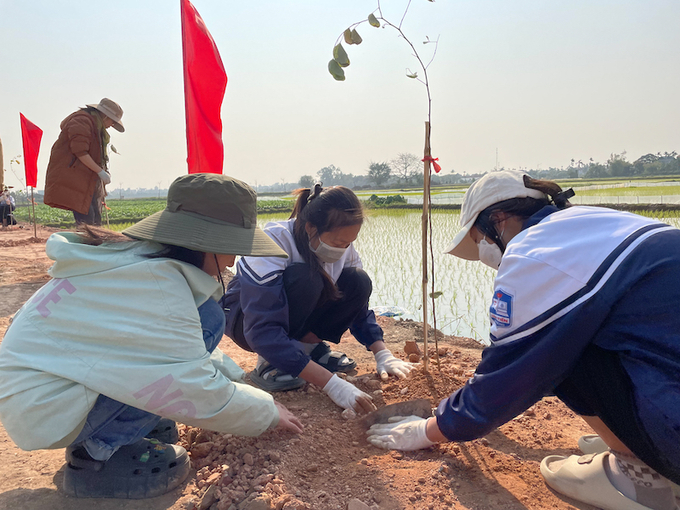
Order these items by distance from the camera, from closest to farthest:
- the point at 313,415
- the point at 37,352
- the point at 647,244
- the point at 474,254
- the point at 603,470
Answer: the point at 647,244
the point at 37,352
the point at 603,470
the point at 474,254
the point at 313,415

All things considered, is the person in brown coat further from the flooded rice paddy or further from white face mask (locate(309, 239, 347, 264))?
white face mask (locate(309, 239, 347, 264))

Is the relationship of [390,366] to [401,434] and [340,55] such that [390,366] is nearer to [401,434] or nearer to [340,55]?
[401,434]

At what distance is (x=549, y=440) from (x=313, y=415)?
99 cm

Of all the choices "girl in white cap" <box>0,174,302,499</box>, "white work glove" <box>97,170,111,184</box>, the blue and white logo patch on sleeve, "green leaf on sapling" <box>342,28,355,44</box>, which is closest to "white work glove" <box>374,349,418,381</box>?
"girl in white cap" <box>0,174,302,499</box>

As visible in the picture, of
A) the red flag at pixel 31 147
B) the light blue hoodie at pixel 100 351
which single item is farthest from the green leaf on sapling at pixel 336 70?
the red flag at pixel 31 147

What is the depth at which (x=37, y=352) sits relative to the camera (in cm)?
129

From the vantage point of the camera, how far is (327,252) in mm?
2326

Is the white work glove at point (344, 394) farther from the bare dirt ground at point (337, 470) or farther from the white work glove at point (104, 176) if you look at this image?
the white work glove at point (104, 176)

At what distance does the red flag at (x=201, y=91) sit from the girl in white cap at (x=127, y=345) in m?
1.85

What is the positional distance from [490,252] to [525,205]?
201mm

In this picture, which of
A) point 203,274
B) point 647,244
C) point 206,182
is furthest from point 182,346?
point 647,244

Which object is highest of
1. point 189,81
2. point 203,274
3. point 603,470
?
point 189,81

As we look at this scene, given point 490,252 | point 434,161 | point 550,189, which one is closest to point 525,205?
point 550,189

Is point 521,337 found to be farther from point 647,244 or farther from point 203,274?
point 203,274
